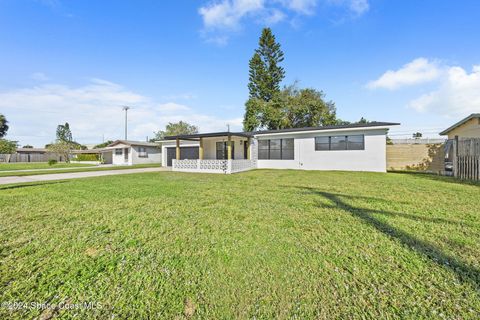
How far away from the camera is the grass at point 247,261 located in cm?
181

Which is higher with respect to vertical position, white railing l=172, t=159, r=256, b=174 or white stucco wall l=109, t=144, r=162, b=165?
white stucco wall l=109, t=144, r=162, b=165

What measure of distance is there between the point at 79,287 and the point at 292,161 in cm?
1494

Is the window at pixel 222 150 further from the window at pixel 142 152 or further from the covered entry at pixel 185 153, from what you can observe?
the window at pixel 142 152

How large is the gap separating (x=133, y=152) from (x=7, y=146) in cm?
2967

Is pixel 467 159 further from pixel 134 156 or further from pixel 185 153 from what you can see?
pixel 134 156

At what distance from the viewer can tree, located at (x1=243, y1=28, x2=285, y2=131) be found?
33.0 metres

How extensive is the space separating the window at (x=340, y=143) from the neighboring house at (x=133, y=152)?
23535 mm

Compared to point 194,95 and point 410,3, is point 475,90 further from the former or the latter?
point 194,95

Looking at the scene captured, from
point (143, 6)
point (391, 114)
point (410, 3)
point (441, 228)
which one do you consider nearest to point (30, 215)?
point (441, 228)

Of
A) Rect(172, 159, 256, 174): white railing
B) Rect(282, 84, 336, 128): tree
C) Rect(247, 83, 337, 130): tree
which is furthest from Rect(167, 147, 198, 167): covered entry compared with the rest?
Rect(282, 84, 336, 128): tree

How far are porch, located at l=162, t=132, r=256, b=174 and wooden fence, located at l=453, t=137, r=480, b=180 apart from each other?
11.6 m

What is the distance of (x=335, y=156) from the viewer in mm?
14297

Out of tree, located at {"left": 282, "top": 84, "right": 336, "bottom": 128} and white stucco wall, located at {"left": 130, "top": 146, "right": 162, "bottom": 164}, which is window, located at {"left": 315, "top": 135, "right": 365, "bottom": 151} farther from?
white stucco wall, located at {"left": 130, "top": 146, "right": 162, "bottom": 164}

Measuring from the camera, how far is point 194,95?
21.4 metres
